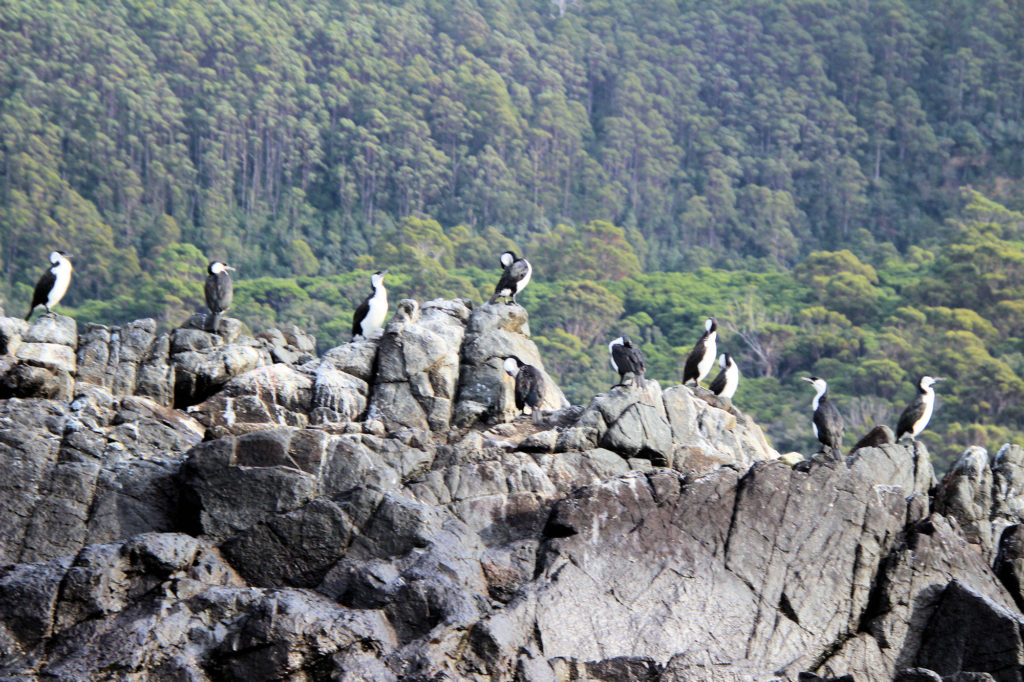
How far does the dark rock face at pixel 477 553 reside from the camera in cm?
1537

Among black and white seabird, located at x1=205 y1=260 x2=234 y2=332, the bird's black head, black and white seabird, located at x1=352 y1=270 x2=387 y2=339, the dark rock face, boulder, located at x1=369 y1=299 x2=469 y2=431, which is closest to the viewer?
the dark rock face

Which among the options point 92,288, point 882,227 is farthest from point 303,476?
point 882,227

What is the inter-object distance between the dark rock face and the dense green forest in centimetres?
3911

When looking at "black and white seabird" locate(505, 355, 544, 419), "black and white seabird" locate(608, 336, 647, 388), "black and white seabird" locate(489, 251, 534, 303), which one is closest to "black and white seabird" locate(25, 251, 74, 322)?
"black and white seabird" locate(489, 251, 534, 303)

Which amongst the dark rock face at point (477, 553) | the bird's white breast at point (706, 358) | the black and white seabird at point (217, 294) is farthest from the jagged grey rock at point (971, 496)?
the black and white seabird at point (217, 294)

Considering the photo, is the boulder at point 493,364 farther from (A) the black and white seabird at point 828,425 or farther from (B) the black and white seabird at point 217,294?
(A) the black and white seabird at point 828,425

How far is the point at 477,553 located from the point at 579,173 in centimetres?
7873

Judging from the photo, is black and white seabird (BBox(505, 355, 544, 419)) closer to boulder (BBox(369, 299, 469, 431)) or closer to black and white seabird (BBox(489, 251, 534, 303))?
boulder (BBox(369, 299, 469, 431))

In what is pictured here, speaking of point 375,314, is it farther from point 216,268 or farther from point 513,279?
point 216,268

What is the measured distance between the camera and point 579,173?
94250mm

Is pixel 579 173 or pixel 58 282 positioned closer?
pixel 58 282

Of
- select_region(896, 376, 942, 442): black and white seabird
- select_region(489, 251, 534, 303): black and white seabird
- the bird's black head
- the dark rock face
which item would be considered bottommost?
the dark rock face

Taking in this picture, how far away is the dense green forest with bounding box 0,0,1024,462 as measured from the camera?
67.4m

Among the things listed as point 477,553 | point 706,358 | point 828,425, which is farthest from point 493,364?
point 477,553
